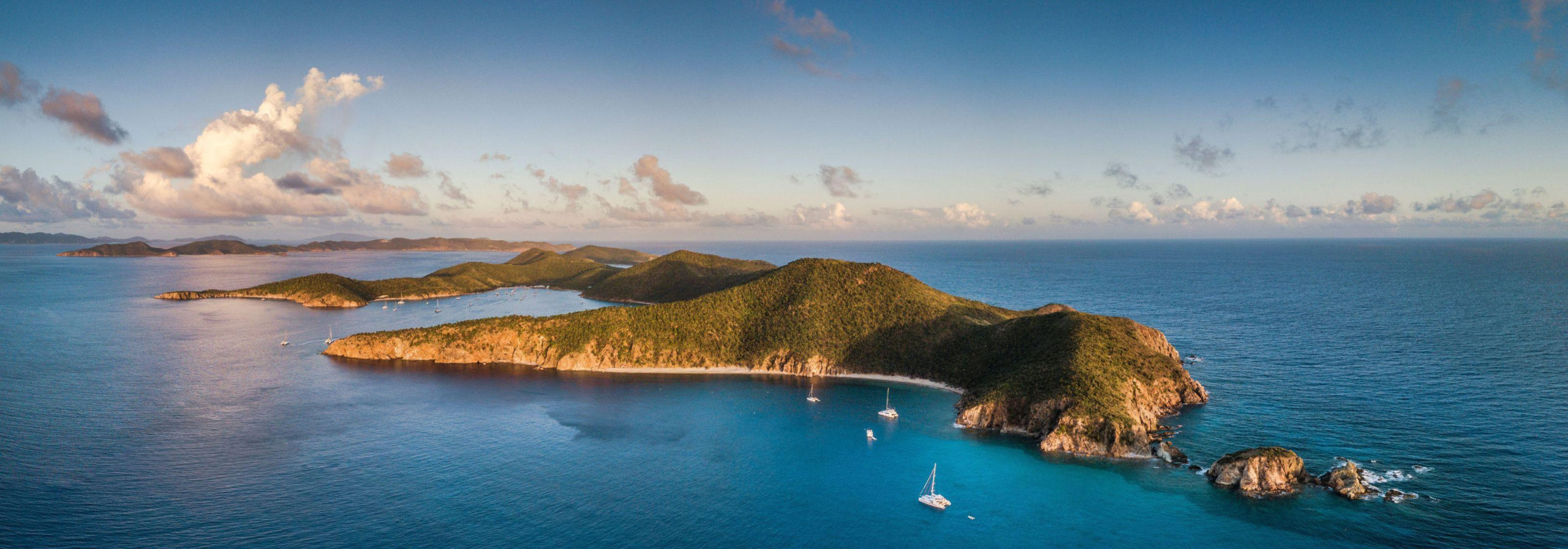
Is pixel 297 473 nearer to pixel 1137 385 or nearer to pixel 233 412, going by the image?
pixel 233 412

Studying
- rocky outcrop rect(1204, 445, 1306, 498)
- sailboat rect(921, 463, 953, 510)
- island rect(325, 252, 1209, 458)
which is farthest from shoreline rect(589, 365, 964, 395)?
rocky outcrop rect(1204, 445, 1306, 498)

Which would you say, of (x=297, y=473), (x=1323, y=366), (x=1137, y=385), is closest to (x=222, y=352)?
(x=297, y=473)

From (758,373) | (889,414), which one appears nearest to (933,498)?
(889,414)

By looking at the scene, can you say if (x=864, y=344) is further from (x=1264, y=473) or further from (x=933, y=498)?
(x=1264, y=473)

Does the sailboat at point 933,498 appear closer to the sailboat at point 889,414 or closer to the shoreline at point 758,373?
the sailboat at point 889,414

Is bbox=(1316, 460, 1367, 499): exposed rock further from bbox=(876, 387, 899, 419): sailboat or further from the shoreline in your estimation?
the shoreline
